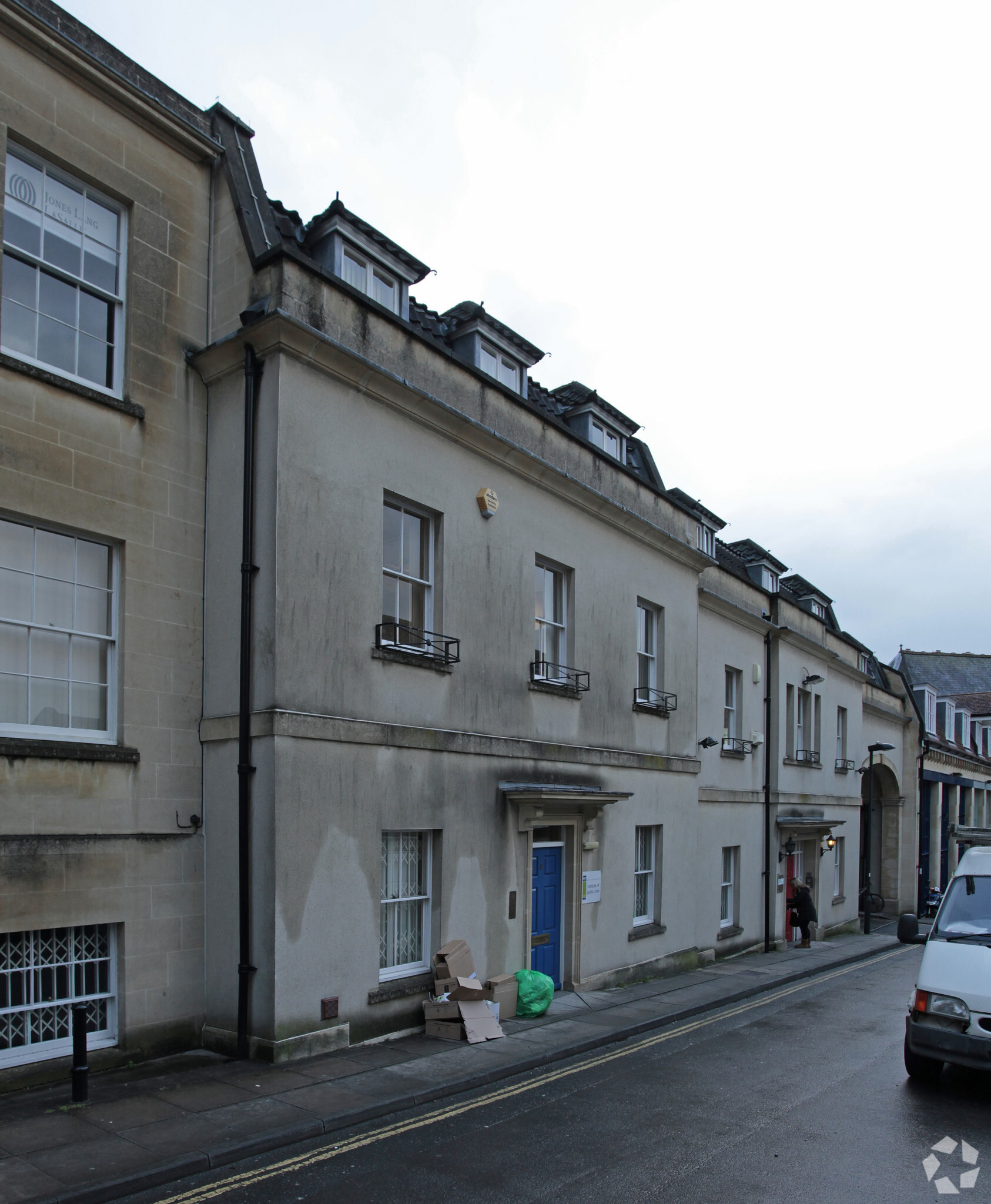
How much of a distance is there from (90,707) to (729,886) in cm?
1591

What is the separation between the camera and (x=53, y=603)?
356 inches

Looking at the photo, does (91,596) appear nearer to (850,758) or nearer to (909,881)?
(850,758)

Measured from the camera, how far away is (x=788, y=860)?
81.0ft

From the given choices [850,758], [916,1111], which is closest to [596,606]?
[916,1111]

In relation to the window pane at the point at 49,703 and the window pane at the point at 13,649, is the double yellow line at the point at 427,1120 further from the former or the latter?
the window pane at the point at 13,649

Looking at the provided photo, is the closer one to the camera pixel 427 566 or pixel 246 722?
pixel 246 722

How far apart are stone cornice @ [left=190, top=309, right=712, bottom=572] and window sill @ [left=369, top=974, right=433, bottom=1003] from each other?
646 centimetres

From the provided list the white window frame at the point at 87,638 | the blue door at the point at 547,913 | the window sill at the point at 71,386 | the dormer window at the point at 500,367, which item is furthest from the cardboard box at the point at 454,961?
the dormer window at the point at 500,367

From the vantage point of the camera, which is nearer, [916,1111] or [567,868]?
[916,1111]

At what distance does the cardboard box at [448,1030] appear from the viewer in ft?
34.2

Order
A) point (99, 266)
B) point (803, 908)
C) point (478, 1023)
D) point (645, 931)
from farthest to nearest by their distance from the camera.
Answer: point (803, 908), point (645, 931), point (478, 1023), point (99, 266)

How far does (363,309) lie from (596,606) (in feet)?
20.6

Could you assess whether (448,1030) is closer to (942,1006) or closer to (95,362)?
(942,1006)

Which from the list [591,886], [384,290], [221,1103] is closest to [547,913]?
[591,886]
